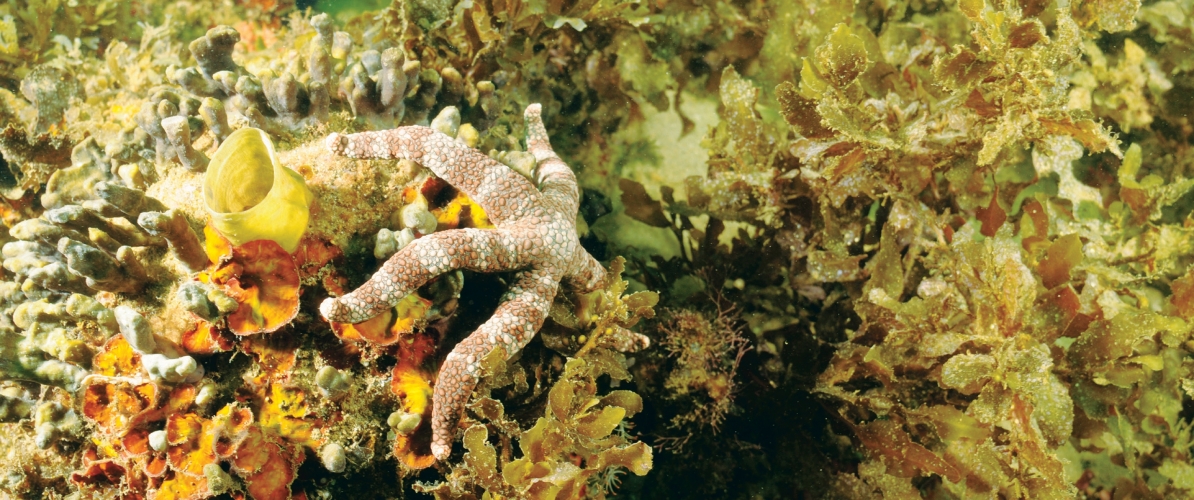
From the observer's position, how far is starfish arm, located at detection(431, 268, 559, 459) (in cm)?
201

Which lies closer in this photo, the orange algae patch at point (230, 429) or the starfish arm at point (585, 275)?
the orange algae patch at point (230, 429)

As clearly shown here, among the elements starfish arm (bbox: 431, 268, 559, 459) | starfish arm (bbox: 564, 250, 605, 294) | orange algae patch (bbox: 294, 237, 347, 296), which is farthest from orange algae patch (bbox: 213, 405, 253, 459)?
starfish arm (bbox: 564, 250, 605, 294)

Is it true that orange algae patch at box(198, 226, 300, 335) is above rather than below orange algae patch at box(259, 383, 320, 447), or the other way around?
above

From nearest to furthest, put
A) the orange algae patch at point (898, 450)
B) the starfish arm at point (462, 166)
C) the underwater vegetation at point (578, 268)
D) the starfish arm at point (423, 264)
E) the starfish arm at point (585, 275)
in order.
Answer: the starfish arm at point (423, 264) < the underwater vegetation at point (578, 268) < the starfish arm at point (462, 166) < the starfish arm at point (585, 275) < the orange algae patch at point (898, 450)

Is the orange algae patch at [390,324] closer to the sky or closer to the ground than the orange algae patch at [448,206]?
closer to the ground

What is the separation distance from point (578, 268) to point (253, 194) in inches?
50.7

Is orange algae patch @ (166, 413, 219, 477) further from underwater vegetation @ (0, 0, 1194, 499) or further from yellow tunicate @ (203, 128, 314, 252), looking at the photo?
yellow tunicate @ (203, 128, 314, 252)

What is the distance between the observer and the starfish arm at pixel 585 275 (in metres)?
2.38

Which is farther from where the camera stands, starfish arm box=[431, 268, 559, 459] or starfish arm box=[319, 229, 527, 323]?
starfish arm box=[431, 268, 559, 459]

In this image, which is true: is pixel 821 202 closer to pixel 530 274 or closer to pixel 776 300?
pixel 776 300

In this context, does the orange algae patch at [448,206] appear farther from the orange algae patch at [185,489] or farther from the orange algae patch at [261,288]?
the orange algae patch at [185,489]

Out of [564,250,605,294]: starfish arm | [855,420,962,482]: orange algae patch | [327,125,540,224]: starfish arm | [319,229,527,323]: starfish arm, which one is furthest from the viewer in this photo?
[855,420,962,482]: orange algae patch

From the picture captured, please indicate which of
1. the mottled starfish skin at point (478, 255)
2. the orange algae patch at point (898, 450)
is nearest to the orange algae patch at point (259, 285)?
the mottled starfish skin at point (478, 255)

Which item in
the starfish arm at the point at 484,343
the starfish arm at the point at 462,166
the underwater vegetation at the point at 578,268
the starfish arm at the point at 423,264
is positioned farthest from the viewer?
the starfish arm at the point at 462,166
